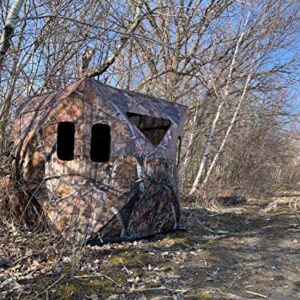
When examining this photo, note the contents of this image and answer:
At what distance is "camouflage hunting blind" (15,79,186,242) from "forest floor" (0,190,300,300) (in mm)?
360

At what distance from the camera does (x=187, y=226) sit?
25.0 feet

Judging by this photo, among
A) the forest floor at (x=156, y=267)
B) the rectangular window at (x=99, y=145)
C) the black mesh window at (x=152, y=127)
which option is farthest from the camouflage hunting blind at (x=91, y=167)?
the rectangular window at (x=99, y=145)

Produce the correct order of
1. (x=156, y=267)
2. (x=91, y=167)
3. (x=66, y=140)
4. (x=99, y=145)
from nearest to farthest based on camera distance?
(x=156, y=267)
(x=91, y=167)
(x=66, y=140)
(x=99, y=145)

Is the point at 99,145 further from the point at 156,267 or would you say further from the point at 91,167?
the point at 156,267

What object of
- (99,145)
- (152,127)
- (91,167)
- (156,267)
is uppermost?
(152,127)

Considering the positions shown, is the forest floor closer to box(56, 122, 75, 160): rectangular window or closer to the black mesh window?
box(56, 122, 75, 160): rectangular window

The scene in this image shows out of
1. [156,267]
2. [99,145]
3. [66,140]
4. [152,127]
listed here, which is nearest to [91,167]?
[66,140]

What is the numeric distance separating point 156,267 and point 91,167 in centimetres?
181

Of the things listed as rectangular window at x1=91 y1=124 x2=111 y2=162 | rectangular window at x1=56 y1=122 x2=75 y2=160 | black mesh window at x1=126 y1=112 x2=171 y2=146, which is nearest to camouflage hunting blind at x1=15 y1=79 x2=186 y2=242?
rectangular window at x1=56 y1=122 x2=75 y2=160

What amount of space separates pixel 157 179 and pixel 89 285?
2.63m

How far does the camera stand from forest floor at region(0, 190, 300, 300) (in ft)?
13.3

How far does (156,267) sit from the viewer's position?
Answer: 496 centimetres

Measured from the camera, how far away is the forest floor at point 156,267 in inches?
159

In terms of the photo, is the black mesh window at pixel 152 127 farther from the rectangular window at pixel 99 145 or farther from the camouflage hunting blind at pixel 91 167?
the camouflage hunting blind at pixel 91 167
